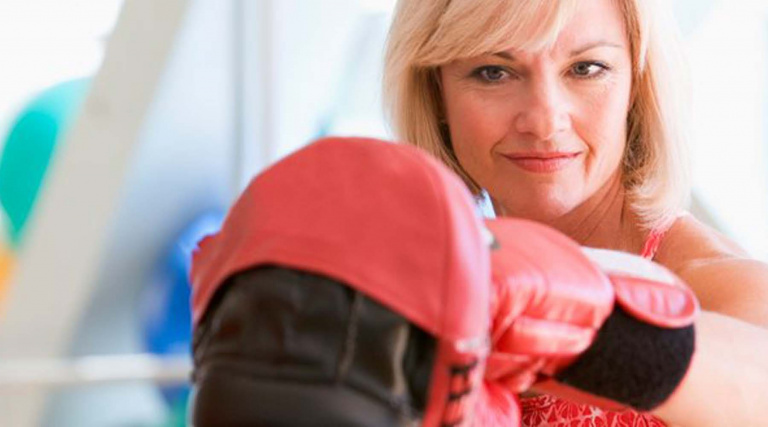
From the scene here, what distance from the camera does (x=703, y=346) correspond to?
771 mm

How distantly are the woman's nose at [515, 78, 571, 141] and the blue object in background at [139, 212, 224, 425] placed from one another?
0.50 metres

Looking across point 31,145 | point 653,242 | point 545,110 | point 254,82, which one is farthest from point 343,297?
point 31,145

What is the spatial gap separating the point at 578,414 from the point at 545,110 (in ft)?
1.15

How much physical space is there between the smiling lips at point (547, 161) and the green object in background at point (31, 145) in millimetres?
612

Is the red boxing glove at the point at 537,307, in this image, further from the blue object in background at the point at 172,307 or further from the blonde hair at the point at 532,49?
the blonde hair at the point at 532,49

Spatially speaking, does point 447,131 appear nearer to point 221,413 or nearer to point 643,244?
point 643,244

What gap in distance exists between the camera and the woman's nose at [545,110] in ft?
3.88

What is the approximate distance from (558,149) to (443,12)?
→ 218 mm

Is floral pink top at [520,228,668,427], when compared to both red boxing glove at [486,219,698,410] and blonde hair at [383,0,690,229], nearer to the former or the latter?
blonde hair at [383,0,690,229]

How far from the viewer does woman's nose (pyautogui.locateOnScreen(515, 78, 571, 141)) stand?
1183mm

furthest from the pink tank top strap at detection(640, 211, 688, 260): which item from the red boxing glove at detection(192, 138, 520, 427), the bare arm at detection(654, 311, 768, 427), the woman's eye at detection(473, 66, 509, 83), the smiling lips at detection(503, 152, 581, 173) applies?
the red boxing glove at detection(192, 138, 520, 427)

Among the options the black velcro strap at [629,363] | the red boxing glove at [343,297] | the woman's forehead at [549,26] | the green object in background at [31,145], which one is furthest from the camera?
the green object in background at [31,145]

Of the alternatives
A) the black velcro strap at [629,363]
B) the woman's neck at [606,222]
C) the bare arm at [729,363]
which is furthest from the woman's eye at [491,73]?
the black velcro strap at [629,363]

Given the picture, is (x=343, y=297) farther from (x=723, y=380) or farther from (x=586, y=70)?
(x=586, y=70)
